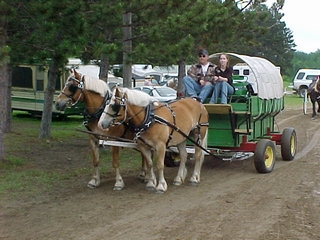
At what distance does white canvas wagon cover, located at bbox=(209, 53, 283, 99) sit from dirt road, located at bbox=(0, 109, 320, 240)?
1.76 metres

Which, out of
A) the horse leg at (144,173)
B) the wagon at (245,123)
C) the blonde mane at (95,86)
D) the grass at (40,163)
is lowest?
the grass at (40,163)

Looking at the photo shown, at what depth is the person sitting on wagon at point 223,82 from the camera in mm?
10148

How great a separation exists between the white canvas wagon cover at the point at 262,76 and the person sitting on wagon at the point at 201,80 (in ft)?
2.95

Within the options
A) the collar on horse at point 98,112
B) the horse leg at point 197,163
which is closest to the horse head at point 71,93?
the collar on horse at point 98,112

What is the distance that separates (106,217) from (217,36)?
23.4ft

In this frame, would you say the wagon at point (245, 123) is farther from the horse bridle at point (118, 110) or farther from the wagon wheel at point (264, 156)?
the horse bridle at point (118, 110)

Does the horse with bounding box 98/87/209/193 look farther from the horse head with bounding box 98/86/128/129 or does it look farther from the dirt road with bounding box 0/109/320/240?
the dirt road with bounding box 0/109/320/240

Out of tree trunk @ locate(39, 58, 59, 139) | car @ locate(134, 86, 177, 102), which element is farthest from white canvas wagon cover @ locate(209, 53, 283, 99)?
car @ locate(134, 86, 177, 102)

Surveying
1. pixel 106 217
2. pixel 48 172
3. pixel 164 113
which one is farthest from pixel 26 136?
pixel 106 217

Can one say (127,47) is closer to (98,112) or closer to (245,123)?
(245,123)

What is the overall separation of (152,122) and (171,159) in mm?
2818

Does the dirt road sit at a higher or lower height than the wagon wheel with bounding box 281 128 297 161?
lower

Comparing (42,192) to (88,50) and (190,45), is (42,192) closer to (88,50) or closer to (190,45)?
(88,50)

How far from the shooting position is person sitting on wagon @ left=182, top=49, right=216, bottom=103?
1033 centimetres
